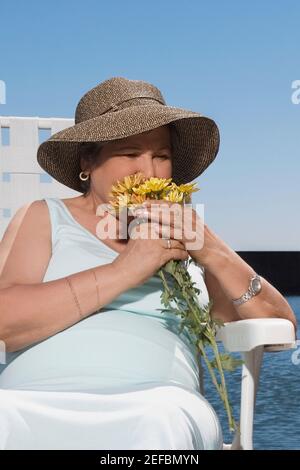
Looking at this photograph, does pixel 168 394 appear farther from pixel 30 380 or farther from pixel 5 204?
pixel 5 204

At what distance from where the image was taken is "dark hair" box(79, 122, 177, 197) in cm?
262

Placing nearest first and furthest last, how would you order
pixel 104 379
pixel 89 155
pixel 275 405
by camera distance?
1. pixel 104 379
2. pixel 89 155
3. pixel 275 405

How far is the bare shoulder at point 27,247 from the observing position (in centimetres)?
242

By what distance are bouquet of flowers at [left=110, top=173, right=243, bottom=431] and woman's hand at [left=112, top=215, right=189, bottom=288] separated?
0.05 meters

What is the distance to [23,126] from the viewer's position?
438 cm

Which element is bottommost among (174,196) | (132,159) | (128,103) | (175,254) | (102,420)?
(102,420)

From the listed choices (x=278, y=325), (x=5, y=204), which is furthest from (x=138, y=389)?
(x=5, y=204)

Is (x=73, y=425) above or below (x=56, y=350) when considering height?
below

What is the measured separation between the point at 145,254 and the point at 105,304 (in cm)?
16

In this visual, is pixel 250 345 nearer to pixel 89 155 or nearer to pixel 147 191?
pixel 147 191

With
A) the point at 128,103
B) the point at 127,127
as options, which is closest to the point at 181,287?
the point at 127,127

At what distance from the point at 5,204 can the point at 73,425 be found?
7.25 feet

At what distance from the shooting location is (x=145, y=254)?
232cm
